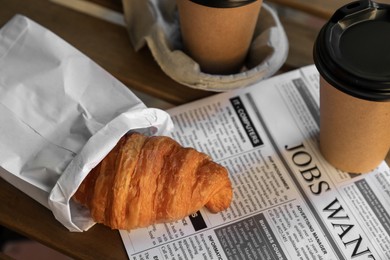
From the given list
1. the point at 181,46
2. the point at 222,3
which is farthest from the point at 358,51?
the point at 181,46

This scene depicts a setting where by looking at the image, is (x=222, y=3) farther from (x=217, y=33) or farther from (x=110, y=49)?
(x=110, y=49)

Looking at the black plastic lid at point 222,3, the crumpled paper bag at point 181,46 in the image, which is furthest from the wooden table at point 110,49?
the black plastic lid at point 222,3

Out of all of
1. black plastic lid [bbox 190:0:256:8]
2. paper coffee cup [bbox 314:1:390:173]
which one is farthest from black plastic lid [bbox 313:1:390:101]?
black plastic lid [bbox 190:0:256:8]

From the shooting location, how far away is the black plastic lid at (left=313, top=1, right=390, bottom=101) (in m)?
0.55

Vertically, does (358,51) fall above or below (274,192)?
above

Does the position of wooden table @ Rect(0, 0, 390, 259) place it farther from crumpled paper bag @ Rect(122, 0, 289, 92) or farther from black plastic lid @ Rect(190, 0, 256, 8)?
black plastic lid @ Rect(190, 0, 256, 8)

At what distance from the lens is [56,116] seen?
0.65 m

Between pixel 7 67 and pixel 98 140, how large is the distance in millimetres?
165

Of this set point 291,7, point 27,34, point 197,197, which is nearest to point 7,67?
point 27,34

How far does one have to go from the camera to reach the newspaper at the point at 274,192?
0.62 metres

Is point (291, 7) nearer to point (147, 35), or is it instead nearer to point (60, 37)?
point (147, 35)

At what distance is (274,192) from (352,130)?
113 mm

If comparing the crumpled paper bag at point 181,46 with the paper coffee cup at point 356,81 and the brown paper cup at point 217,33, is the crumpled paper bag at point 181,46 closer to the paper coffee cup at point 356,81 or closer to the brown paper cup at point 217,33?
the brown paper cup at point 217,33

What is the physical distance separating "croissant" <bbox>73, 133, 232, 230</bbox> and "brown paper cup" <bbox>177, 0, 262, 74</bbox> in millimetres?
158
